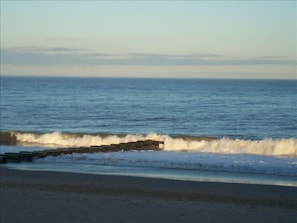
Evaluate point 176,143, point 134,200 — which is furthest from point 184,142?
point 134,200

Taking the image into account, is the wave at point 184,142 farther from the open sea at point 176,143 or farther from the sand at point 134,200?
the sand at point 134,200

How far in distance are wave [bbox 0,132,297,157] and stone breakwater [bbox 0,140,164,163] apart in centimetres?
98

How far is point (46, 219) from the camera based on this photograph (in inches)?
369

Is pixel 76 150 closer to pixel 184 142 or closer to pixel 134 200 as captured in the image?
pixel 184 142

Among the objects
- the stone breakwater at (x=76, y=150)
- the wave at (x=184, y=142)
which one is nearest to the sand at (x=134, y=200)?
the stone breakwater at (x=76, y=150)

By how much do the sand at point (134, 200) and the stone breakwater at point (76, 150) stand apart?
4.08 meters

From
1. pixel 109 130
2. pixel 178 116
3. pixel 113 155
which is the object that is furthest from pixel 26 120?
pixel 113 155

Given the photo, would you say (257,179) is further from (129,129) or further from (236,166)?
(129,129)

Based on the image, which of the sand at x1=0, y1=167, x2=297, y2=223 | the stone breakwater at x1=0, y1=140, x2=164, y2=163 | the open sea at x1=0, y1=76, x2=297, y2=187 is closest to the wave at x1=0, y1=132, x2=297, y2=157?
the open sea at x1=0, y1=76, x2=297, y2=187

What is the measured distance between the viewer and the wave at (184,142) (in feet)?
79.7

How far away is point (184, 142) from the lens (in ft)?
88.4

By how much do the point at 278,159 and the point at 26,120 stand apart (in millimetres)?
27414

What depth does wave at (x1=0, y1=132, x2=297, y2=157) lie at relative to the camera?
24297 millimetres

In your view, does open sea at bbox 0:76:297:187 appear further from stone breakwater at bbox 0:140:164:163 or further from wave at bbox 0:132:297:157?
stone breakwater at bbox 0:140:164:163
